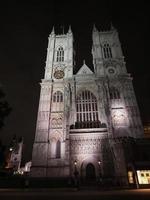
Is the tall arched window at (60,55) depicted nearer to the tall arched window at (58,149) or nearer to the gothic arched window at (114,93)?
the gothic arched window at (114,93)

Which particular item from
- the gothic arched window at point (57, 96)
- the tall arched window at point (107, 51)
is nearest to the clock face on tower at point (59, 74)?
the gothic arched window at point (57, 96)

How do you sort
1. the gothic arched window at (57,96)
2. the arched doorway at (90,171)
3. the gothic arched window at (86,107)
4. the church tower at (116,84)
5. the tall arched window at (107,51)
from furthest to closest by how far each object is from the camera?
the tall arched window at (107,51) < the gothic arched window at (57,96) < the gothic arched window at (86,107) < the church tower at (116,84) < the arched doorway at (90,171)

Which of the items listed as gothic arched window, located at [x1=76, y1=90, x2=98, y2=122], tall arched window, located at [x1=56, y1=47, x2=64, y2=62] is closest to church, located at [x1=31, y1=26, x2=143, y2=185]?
gothic arched window, located at [x1=76, y1=90, x2=98, y2=122]

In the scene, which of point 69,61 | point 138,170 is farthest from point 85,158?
point 69,61

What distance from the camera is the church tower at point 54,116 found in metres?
26.6

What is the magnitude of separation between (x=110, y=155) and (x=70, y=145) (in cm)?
665

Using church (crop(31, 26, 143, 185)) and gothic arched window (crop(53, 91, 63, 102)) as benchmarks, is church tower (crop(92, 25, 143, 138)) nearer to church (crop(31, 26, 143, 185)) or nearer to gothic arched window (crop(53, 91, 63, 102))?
church (crop(31, 26, 143, 185))

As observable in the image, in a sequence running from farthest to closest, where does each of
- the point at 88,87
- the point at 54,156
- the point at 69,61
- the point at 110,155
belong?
1. the point at 69,61
2. the point at 88,87
3. the point at 54,156
4. the point at 110,155

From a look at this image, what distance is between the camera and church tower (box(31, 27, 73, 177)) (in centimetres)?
2662

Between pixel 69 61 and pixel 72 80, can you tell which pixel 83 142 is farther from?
pixel 69 61

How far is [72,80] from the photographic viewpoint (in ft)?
110

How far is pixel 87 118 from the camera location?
3067 cm

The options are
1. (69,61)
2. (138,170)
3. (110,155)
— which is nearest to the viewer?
(138,170)

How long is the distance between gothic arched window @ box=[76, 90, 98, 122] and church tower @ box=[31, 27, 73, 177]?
2498 millimetres
